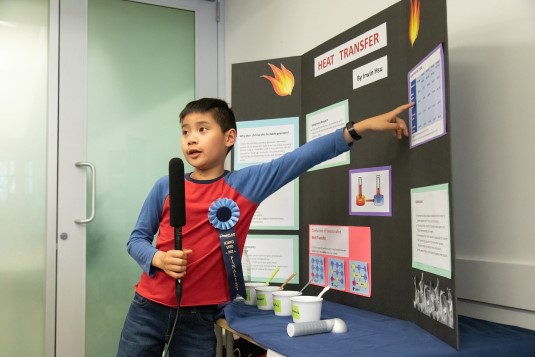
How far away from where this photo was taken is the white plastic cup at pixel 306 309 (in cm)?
151

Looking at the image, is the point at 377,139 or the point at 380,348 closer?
the point at 380,348

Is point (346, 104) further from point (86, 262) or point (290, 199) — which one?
point (86, 262)

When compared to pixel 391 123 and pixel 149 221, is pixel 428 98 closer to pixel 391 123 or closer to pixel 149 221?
pixel 391 123

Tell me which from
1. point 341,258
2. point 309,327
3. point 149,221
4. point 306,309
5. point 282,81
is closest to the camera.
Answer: point 309,327

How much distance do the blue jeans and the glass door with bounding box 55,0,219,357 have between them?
5.04ft

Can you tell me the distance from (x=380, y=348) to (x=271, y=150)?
3.87ft

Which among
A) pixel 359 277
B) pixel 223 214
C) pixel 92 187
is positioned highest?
pixel 92 187

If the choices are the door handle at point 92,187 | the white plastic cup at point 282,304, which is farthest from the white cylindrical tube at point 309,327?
the door handle at point 92,187

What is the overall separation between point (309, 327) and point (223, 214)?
18.1 inches

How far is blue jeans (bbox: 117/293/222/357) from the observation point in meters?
1.66

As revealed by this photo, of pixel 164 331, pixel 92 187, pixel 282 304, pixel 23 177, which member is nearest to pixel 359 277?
pixel 282 304

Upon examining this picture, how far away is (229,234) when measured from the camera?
1.66 meters

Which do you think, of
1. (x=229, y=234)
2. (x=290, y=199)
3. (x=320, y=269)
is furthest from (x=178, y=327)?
(x=290, y=199)

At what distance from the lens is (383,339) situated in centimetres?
135
